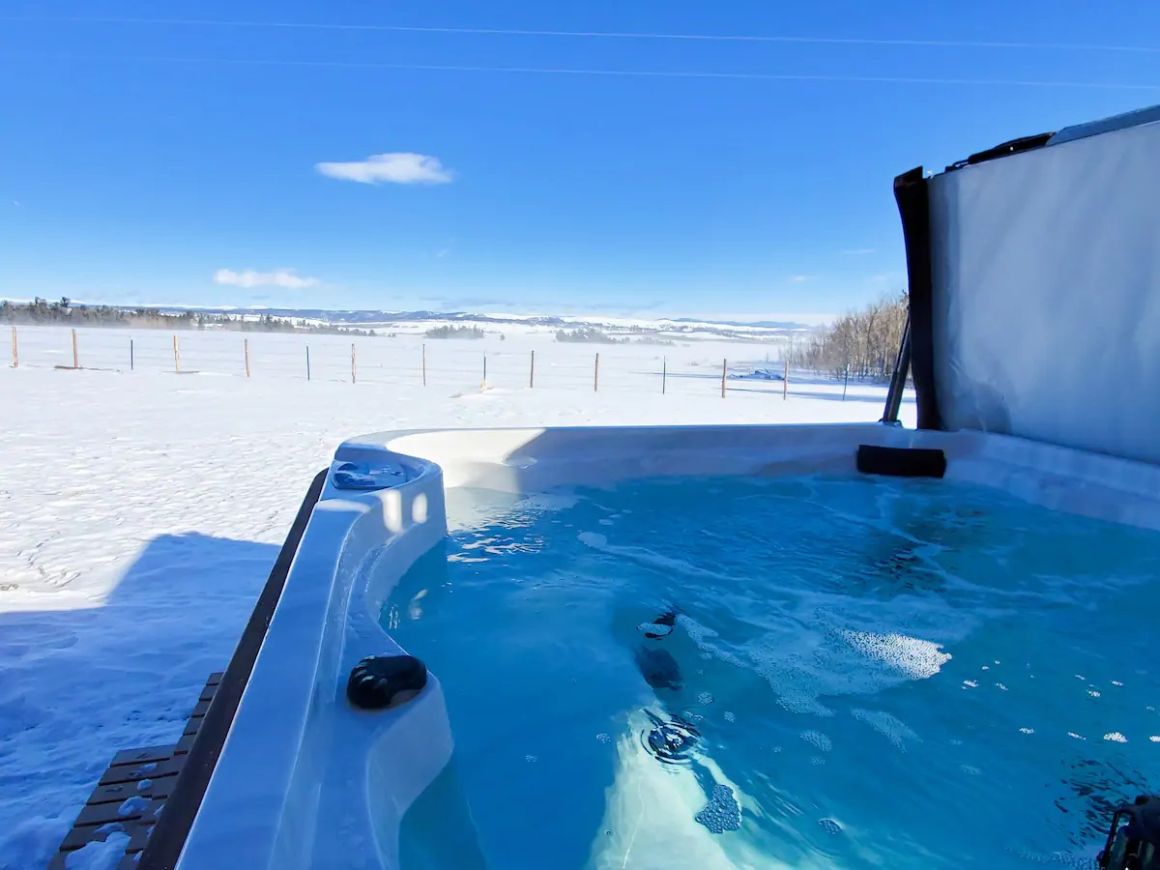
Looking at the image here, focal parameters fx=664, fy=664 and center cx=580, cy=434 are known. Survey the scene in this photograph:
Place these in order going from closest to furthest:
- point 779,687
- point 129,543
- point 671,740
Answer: point 671,740
point 779,687
point 129,543

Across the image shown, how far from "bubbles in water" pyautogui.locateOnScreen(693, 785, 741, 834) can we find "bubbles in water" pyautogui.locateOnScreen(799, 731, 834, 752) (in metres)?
0.23

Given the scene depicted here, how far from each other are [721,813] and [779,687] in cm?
43

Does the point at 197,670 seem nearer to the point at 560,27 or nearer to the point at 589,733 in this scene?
the point at 589,733

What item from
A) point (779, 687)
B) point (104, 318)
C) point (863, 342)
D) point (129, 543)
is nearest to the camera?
point (779, 687)

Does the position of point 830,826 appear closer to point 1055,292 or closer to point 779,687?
point 779,687

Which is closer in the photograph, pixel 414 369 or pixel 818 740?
pixel 818 740

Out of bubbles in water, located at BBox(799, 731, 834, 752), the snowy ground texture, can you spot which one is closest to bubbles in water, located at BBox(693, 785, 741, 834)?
bubbles in water, located at BBox(799, 731, 834, 752)

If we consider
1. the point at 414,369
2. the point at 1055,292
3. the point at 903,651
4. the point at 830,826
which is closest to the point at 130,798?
the point at 830,826

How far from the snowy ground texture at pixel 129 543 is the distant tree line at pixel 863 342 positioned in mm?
7533

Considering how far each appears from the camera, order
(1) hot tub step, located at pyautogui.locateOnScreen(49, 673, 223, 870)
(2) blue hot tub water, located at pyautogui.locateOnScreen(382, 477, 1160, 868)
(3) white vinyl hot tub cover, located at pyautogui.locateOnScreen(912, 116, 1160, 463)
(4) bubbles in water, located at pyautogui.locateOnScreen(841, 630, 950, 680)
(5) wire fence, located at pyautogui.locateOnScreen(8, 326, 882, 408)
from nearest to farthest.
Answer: (2) blue hot tub water, located at pyautogui.locateOnScreen(382, 477, 1160, 868), (1) hot tub step, located at pyautogui.locateOnScreen(49, 673, 223, 870), (4) bubbles in water, located at pyautogui.locateOnScreen(841, 630, 950, 680), (3) white vinyl hot tub cover, located at pyautogui.locateOnScreen(912, 116, 1160, 463), (5) wire fence, located at pyautogui.locateOnScreen(8, 326, 882, 408)

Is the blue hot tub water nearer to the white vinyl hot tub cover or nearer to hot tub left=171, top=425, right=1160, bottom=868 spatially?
hot tub left=171, top=425, right=1160, bottom=868

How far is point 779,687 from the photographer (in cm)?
143

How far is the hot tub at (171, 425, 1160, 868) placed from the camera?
88 cm

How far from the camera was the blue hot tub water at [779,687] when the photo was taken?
100cm
